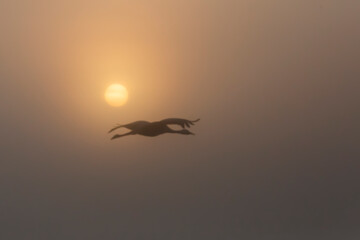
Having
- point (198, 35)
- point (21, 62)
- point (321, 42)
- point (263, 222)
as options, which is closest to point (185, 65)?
point (198, 35)

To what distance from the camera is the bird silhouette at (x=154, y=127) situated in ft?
8.21

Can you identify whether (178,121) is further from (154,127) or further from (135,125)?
(135,125)

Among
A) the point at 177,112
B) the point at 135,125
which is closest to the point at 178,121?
the point at 177,112

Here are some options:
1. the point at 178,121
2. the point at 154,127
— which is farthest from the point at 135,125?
the point at 178,121

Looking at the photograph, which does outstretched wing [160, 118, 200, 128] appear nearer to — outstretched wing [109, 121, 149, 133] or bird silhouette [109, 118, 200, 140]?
bird silhouette [109, 118, 200, 140]

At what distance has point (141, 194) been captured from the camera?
336cm

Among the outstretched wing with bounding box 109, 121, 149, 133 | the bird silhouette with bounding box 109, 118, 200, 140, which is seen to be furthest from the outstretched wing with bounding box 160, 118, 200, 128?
the outstretched wing with bounding box 109, 121, 149, 133

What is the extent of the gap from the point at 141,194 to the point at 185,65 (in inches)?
56.7

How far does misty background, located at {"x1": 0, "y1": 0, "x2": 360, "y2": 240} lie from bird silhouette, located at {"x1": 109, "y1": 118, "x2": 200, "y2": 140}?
0.05 m

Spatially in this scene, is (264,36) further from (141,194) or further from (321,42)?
(141,194)

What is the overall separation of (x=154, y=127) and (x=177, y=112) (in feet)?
0.56

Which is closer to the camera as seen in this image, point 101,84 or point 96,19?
point 96,19

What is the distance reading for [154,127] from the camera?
2.53 metres

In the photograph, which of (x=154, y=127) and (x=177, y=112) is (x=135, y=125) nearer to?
(x=154, y=127)
